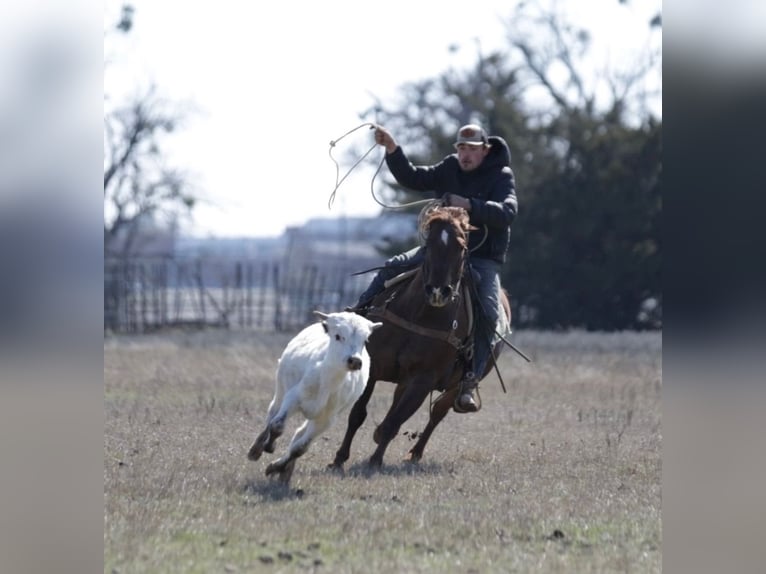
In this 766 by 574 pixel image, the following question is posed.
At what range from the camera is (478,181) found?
510 inches

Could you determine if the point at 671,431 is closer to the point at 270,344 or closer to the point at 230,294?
the point at 270,344

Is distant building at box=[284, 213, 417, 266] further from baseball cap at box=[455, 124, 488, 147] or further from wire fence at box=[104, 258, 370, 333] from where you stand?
baseball cap at box=[455, 124, 488, 147]

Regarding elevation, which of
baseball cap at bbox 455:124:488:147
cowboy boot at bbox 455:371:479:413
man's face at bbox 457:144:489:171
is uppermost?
baseball cap at bbox 455:124:488:147

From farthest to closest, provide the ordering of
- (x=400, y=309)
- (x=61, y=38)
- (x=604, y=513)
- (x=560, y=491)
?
(x=400, y=309) → (x=560, y=491) → (x=604, y=513) → (x=61, y=38)

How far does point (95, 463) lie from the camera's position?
Answer: 5.50 metres

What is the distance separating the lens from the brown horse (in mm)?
12070

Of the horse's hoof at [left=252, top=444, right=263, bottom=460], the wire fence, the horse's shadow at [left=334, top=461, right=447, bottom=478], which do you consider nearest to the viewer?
the horse's hoof at [left=252, top=444, right=263, bottom=460]

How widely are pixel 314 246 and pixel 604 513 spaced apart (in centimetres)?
7083

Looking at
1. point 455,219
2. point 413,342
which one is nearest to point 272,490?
point 413,342

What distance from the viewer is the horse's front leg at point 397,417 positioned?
39.7 feet

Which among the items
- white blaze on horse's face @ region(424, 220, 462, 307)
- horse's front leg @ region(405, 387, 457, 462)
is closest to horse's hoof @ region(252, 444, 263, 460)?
white blaze on horse's face @ region(424, 220, 462, 307)

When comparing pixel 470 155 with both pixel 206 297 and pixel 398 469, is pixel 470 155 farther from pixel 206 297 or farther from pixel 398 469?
pixel 206 297

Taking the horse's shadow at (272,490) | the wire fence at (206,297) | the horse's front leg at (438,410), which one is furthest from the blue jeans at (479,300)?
the wire fence at (206,297)

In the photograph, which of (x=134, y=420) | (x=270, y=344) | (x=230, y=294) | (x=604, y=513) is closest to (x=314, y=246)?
(x=230, y=294)
